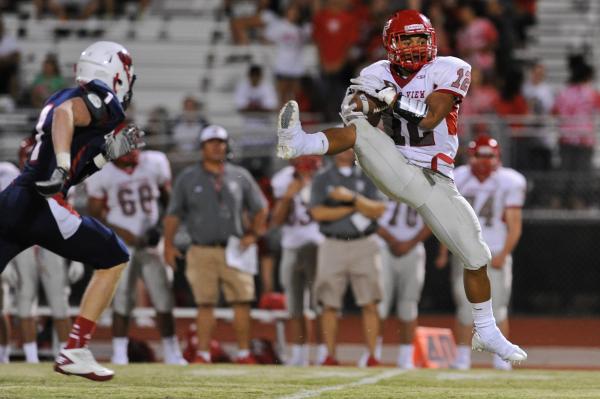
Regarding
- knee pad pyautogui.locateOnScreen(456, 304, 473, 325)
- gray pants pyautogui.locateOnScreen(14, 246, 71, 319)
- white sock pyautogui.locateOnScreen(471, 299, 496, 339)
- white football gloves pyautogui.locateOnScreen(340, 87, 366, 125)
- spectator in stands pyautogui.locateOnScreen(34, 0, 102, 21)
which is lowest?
knee pad pyautogui.locateOnScreen(456, 304, 473, 325)

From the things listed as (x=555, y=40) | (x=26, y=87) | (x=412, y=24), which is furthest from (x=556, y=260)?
(x=412, y=24)

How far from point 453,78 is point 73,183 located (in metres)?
1.92

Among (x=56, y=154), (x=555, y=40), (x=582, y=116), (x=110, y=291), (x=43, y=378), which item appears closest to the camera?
(x=56, y=154)

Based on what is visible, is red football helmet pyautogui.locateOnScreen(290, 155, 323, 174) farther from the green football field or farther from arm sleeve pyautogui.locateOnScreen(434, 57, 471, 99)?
arm sleeve pyautogui.locateOnScreen(434, 57, 471, 99)

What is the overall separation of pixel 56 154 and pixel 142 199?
3432mm

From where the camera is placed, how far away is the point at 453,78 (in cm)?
618

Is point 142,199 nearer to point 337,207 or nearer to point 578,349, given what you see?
point 337,207

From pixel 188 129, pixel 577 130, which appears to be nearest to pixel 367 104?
pixel 188 129

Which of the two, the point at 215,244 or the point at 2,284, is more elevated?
the point at 215,244

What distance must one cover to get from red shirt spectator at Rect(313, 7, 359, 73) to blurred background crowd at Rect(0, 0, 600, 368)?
0.04 feet

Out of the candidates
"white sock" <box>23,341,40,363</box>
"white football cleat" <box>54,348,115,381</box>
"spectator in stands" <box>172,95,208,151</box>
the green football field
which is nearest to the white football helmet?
"white football cleat" <box>54,348,115,381</box>

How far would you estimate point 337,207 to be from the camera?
9.27 meters

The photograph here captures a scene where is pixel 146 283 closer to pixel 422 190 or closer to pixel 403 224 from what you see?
pixel 403 224

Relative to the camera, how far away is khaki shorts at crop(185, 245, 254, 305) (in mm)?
9344
